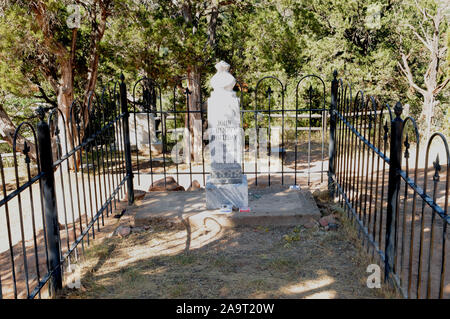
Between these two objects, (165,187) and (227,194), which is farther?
(165,187)

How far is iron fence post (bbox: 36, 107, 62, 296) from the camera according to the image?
13.4ft

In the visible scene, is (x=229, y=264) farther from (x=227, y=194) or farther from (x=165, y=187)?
(x=165, y=187)

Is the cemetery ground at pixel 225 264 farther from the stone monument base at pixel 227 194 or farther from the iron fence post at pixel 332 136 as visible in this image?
the iron fence post at pixel 332 136

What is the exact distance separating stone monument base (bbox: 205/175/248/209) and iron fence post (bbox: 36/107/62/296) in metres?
2.54

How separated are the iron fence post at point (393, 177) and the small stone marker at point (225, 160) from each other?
2.65m

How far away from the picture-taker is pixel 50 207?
4215 millimetres

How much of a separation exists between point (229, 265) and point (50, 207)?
2026mm

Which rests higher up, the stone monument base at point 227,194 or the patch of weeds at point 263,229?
the stone monument base at point 227,194

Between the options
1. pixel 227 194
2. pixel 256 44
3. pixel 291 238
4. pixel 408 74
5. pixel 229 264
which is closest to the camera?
pixel 229 264

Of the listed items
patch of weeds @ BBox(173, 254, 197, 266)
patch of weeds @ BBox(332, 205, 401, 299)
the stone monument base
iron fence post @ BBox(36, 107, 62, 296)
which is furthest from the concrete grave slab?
iron fence post @ BBox(36, 107, 62, 296)

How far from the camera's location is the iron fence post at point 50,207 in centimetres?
408

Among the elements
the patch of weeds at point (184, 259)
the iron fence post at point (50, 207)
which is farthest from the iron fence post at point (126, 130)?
the iron fence post at point (50, 207)

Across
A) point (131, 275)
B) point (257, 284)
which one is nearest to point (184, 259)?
point (131, 275)
